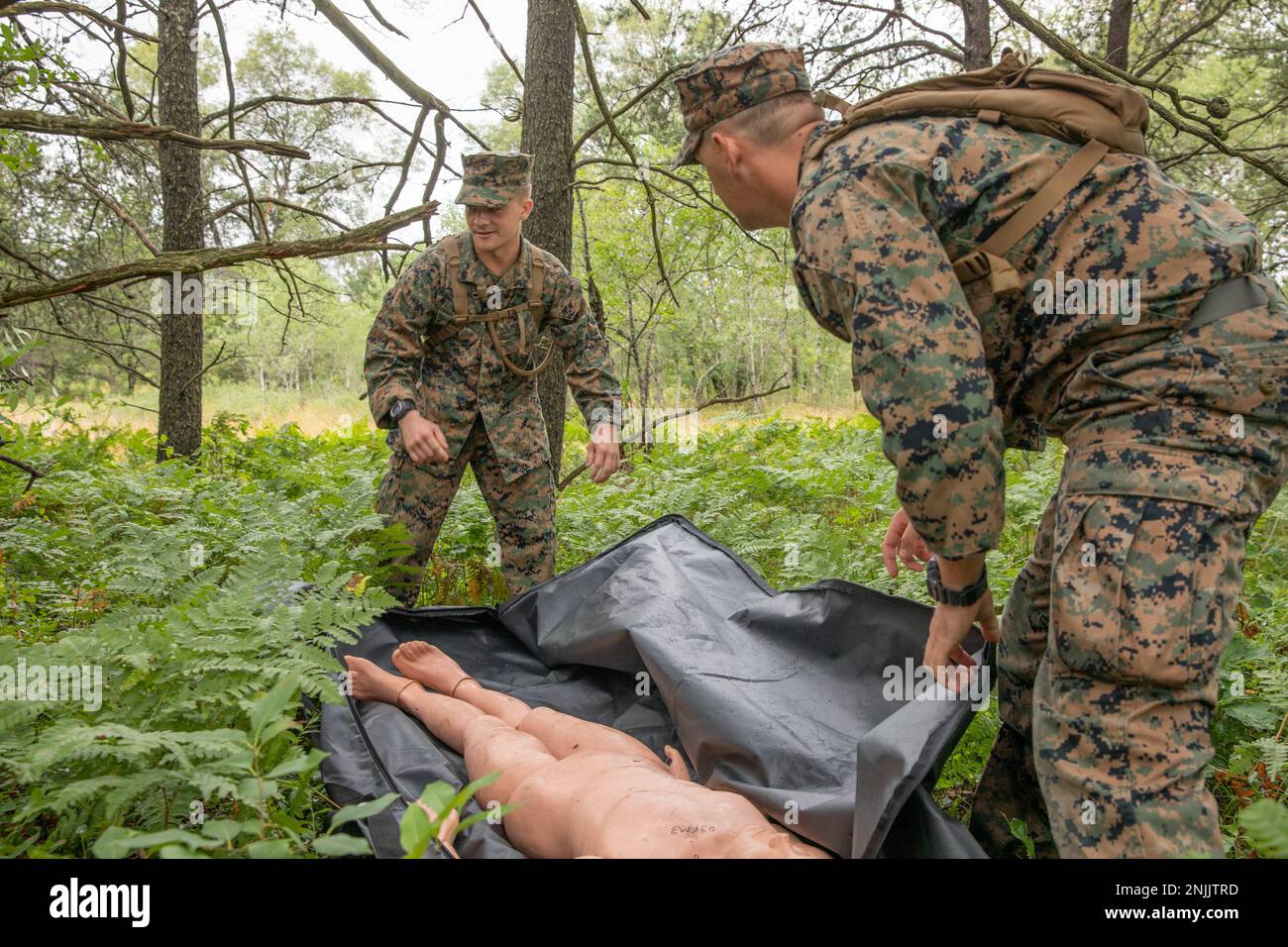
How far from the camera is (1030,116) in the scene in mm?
2131

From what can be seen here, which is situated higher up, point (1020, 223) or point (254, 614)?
point (1020, 223)

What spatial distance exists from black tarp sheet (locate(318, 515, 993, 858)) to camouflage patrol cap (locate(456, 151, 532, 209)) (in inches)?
71.1

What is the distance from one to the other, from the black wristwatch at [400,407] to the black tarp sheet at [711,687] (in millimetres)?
957

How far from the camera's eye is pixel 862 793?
7.22 ft

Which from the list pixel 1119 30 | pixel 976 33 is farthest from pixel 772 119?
pixel 1119 30

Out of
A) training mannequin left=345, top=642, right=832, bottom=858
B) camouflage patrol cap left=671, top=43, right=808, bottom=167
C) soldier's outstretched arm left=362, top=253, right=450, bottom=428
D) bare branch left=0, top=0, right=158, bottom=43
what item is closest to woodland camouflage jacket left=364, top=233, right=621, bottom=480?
soldier's outstretched arm left=362, top=253, right=450, bottom=428

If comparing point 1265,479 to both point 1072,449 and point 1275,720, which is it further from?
point 1275,720

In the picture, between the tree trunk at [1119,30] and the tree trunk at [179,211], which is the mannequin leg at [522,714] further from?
the tree trunk at [1119,30]

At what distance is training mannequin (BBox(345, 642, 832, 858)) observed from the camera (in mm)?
2256

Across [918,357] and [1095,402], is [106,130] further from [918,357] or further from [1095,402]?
[1095,402]

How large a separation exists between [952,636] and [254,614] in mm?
2181

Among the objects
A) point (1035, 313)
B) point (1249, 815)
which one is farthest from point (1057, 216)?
point (1249, 815)

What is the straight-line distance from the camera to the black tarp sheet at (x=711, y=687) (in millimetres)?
2229
